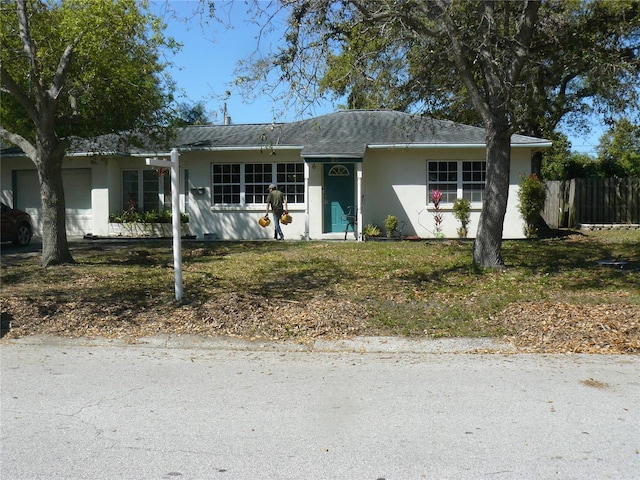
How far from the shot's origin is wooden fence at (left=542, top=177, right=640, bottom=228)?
915 inches

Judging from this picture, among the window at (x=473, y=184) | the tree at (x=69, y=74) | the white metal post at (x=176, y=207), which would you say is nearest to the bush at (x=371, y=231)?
the window at (x=473, y=184)

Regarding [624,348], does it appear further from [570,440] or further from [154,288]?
[154,288]

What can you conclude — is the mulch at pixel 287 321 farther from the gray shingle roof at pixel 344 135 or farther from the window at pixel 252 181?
the window at pixel 252 181

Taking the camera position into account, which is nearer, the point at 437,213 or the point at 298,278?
the point at 298,278

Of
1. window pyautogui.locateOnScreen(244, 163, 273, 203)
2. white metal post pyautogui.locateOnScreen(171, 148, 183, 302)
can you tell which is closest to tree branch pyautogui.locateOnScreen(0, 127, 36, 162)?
white metal post pyautogui.locateOnScreen(171, 148, 183, 302)

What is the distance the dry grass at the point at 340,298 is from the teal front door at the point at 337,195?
16.5 feet

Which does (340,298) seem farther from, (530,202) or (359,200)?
(530,202)

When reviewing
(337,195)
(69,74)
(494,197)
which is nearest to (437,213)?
(337,195)

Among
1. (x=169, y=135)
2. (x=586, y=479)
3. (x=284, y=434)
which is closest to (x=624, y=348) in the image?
(x=586, y=479)

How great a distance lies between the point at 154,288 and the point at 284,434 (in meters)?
5.88

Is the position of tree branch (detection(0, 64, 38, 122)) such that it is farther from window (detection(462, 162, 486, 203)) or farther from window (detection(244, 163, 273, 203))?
window (detection(462, 162, 486, 203))

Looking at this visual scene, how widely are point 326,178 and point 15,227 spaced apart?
853 centimetres

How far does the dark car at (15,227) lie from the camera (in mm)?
16328

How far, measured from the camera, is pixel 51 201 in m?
12.2
